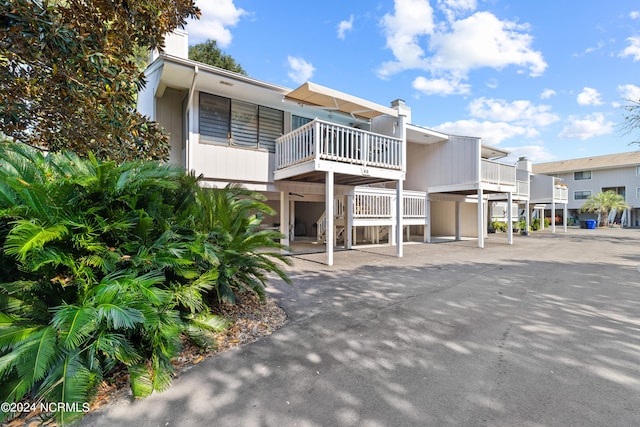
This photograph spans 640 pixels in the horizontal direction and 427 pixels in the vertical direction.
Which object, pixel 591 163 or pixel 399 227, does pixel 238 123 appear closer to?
pixel 399 227

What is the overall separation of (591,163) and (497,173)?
103 feet

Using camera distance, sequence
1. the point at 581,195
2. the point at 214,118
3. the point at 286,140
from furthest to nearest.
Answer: the point at 581,195 → the point at 286,140 → the point at 214,118

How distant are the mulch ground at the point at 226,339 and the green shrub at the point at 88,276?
0.14 metres

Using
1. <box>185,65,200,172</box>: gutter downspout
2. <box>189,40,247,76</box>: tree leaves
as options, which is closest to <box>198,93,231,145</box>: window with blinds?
<box>185,65,200,172</box>: gutter downspout

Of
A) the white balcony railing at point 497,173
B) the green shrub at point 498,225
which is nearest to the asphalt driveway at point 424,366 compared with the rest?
the white balcony railing at point 497,173

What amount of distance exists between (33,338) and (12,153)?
81.5 inches

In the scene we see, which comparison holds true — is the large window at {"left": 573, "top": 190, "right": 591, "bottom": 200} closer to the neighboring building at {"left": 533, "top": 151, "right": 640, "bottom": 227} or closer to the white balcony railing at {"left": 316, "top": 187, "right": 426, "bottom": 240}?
the neighboring building at {"left": 533, "top": 151, "right": 640, "bottom": 227}

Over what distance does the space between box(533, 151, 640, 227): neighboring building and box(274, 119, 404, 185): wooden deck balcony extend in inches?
1184

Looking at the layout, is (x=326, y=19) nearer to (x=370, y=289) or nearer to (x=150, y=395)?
(x=370, y=289)

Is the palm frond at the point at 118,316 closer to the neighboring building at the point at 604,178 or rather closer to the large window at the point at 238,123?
the large window at the point at 238,123

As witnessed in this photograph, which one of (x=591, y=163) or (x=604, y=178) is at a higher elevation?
(x=591, y=163)

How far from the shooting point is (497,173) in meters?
13.4

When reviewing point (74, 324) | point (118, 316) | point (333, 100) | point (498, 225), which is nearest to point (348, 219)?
point (333, 100)

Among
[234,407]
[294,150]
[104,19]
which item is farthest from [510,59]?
[234,407]
